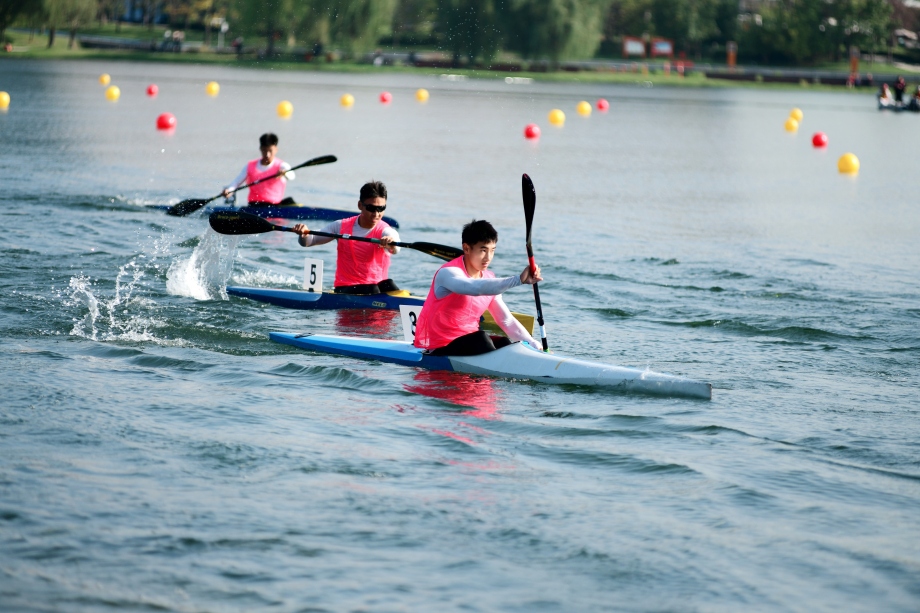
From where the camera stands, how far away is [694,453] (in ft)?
24.8

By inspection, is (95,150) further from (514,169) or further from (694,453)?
(694,453)

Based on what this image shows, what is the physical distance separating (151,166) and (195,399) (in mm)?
16487

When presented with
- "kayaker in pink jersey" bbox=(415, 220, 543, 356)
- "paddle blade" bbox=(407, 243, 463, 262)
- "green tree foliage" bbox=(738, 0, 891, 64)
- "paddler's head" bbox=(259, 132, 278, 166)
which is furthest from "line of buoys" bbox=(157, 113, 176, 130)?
"green tree foliage" bbox=(738, 0, 891, 64)

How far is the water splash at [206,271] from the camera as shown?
12039 millimetres

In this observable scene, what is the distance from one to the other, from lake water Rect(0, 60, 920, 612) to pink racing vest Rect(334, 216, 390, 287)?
51cm

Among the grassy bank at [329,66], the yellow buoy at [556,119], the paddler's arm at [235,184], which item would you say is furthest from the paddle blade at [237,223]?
the grassy bank at [329,66]

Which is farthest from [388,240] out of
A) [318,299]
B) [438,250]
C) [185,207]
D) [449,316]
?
[185,207]

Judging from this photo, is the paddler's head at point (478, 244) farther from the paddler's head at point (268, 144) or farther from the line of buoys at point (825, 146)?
the line of buoys at point (825, 146)

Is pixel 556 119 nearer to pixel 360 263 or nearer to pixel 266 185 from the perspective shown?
pixel 266 185

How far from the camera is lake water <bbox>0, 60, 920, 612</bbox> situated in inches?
224

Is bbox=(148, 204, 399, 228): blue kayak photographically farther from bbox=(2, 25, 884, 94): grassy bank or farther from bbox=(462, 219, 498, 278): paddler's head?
bbox=(2, 25, 884, 94): grassy bank

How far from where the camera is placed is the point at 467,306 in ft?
29.2

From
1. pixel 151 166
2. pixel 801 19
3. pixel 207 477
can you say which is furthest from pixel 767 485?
pixel 801 19

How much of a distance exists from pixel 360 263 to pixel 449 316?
2664 millimetres
